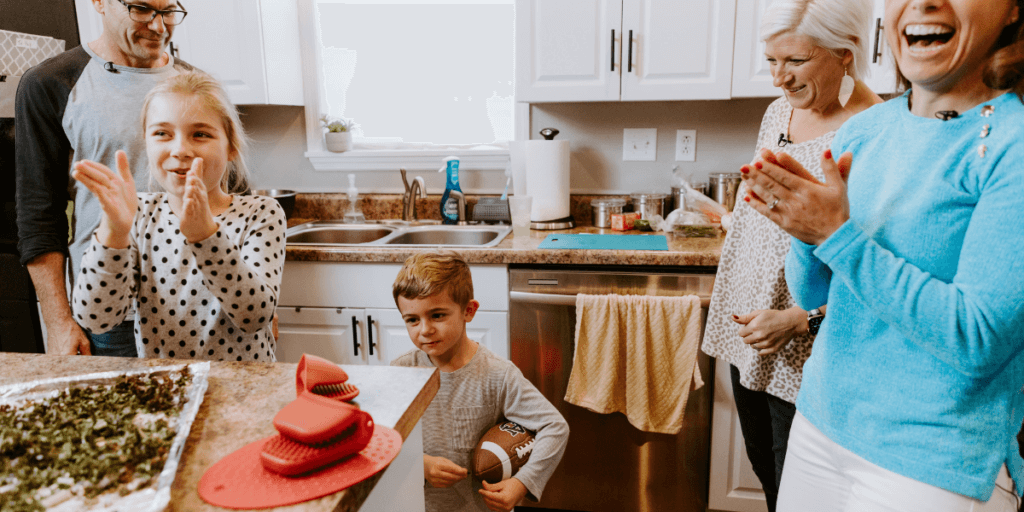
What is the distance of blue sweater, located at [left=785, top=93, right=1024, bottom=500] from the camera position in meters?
0.65

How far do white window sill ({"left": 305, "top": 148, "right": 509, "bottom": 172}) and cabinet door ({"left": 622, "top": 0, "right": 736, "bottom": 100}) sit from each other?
0.68 meters

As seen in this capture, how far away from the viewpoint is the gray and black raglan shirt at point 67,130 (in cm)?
139

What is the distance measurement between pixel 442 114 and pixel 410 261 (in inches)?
59.2

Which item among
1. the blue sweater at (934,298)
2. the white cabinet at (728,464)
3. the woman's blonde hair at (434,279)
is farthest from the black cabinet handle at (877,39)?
the woman's blonde hair at (434,279)

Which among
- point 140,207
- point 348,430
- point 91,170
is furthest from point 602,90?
point 348,430

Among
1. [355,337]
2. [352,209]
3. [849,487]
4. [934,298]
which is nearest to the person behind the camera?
[934,298]

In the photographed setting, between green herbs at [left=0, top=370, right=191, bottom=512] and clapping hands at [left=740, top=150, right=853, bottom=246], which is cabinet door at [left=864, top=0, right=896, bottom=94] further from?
green herbs at [left=0, top=370, right=191, bottom=512]

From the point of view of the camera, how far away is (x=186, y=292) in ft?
3.71

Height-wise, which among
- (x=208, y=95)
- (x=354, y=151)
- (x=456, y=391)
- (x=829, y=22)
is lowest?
(x=456, y=391)

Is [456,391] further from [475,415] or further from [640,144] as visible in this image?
[640,144]

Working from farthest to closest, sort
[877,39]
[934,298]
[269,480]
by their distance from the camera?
[877,39], [934,298], [269,480]

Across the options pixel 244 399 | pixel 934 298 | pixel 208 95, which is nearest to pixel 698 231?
pixel 934 298

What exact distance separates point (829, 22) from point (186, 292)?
1.31 metres

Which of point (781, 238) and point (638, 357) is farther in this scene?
point (638, 357)
